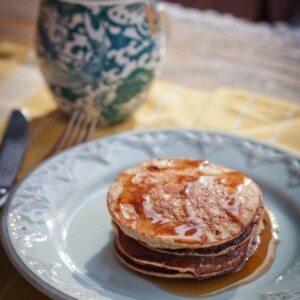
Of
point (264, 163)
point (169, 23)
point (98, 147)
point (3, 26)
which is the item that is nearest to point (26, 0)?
point (3, 26)

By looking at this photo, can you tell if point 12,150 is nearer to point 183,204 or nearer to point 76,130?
point 76,130

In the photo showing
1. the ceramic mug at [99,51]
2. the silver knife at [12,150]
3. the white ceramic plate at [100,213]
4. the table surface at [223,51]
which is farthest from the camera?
the table surface at [223,51]

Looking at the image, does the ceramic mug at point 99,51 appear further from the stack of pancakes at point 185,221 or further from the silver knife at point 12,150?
the stack of pancakes at point 185,221

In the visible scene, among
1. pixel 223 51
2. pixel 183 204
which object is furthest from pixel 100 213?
pixel 223 51

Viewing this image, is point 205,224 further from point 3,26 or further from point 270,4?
point 270,4

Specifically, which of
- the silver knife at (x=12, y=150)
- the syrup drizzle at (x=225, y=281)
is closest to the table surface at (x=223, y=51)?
the silver knife at (x=12, y=150)

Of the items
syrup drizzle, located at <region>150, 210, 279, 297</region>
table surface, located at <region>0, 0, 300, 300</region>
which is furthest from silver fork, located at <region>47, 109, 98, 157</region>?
syrup drizzle, located at <region>150, 210, 279, 297</region>
